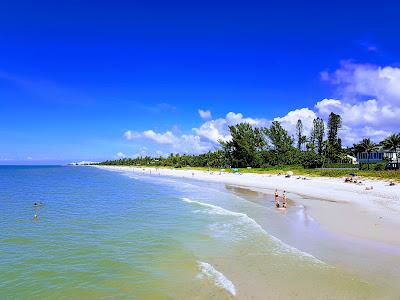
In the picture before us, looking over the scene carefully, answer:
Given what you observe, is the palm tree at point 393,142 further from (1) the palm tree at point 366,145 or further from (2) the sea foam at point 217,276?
(2) the sea foam at point 217,276

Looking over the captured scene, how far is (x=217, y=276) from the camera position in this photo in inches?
487

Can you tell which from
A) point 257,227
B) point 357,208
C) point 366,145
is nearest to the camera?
point 257,227

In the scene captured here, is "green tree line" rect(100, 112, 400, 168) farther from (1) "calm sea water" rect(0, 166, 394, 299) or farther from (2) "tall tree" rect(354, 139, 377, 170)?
(1) "calm sea water" rect(0, 166, 394, 299)

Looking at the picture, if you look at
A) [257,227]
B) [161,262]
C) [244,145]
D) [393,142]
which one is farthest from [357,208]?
[244,145]

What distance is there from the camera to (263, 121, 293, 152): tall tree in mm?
104375

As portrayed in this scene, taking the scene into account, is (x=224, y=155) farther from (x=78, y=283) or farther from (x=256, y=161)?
(x=78, y=283)

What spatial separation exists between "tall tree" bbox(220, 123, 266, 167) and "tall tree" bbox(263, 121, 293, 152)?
8.64 feet

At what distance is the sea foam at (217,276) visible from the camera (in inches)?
438

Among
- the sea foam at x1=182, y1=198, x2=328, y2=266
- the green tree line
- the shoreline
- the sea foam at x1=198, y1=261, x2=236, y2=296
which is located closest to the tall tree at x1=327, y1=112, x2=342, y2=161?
the green tree line

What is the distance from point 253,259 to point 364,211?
1454 cm

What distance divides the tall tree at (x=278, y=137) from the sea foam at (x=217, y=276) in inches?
3651

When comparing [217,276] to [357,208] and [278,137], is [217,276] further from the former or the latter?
[278,137]

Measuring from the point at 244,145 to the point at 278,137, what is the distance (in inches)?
433

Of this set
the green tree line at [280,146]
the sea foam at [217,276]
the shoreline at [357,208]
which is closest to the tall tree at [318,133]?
the green tree line at [280,146]
